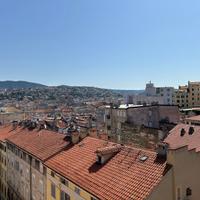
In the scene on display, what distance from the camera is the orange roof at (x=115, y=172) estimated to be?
889 inches

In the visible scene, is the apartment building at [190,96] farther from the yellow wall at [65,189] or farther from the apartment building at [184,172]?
the apartment building at [184,172]

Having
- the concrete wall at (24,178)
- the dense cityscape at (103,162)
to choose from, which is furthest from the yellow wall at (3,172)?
the concrete wall at (24,178)

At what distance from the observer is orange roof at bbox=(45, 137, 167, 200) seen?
22578mm

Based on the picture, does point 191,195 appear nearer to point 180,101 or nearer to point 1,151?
point 1,151

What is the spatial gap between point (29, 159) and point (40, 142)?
7.78 ft

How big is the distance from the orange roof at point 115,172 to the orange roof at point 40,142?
4.61m

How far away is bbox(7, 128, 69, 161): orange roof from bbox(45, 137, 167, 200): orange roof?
4.61 metres

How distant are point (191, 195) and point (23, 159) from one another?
26.7 m

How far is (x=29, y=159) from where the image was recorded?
42.8 m

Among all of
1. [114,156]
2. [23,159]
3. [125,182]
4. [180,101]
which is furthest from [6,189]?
[180,101]

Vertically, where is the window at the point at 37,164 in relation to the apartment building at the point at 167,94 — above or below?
below

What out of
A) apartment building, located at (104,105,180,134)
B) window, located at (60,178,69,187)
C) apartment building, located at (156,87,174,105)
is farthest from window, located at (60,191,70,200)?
apartment building, located at (156,87,174,105)

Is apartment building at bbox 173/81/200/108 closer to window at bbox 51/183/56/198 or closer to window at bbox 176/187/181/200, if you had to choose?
window at bbox 51/183/56/198

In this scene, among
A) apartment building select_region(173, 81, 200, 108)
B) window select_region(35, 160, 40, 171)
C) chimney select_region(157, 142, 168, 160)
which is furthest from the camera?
apartment building select_region(173, 81, 200, 108)
